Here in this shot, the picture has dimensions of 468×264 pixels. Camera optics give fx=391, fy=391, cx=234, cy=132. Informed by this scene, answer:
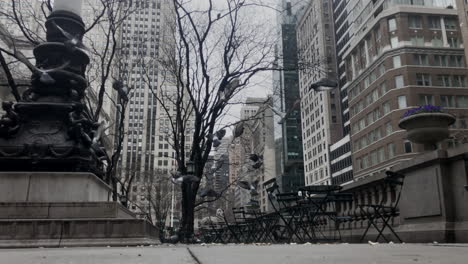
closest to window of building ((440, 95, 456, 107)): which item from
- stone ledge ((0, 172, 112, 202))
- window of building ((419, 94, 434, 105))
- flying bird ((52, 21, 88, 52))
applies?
window of building ((419, 94, 434, 105))

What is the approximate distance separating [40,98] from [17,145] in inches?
48.5

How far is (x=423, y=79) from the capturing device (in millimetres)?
57938

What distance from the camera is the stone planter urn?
347 inches

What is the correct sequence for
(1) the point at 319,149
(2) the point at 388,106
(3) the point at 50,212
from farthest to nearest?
1. (1) the point at 319,149
2. (2) the point at 388,106
3. (3) the point at 50,212

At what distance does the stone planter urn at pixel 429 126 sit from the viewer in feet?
28.9

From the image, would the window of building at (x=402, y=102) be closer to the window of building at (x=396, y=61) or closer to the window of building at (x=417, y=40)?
the window of building at (x=396, y=61)

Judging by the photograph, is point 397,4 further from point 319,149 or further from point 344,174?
point 319,149

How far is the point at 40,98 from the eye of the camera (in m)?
8.27

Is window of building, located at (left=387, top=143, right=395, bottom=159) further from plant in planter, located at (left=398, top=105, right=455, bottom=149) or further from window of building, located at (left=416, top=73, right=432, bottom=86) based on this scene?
plant in planter, located at (left=398, top=105, right=455, bottom=149)

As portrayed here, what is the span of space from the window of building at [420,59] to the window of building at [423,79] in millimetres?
1958

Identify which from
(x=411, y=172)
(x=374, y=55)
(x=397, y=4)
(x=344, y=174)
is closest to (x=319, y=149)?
(x=344, y=174)

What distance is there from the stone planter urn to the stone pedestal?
6321 mm

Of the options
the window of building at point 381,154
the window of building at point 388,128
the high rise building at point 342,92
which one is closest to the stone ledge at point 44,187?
the window of building at point 388,128

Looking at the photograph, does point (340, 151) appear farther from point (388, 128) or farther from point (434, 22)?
point (434, 22)
